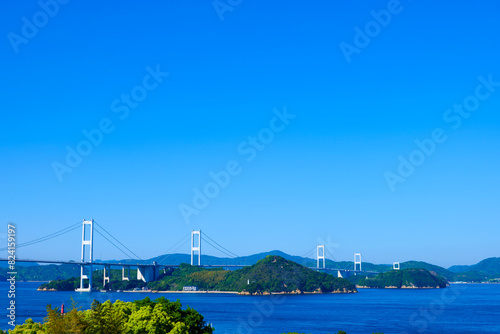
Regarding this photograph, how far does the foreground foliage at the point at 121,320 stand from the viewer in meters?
15.3

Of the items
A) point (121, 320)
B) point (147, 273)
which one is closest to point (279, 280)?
point (147, 273)

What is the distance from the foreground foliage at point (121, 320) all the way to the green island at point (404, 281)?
417ft

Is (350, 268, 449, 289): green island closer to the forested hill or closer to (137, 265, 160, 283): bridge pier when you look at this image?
the forested hill

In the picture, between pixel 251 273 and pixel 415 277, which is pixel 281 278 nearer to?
pixel 251 273

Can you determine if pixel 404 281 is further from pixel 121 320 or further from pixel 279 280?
pixel 121 320

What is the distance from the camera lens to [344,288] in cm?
11338

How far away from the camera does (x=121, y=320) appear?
61.7 ft

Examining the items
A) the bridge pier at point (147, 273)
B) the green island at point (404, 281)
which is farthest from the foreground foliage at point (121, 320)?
the green island at point (404, 281)

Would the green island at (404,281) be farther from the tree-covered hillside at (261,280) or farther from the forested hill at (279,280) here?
the forested hill at (279,280)

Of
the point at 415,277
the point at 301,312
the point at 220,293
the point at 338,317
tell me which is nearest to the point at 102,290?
the point at 220,293

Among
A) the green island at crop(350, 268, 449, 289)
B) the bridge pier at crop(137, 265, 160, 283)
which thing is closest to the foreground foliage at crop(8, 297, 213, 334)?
the bridge pier at crop(137, 265, 160, 283)

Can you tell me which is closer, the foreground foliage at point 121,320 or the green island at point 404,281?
the foreground foliage at point 121,320

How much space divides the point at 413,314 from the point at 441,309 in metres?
12.2

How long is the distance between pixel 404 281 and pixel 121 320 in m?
133
